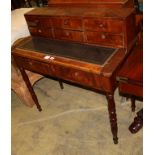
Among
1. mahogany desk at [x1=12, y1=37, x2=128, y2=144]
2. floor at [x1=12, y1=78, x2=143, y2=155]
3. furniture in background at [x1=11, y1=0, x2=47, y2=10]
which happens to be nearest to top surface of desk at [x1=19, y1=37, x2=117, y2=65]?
mahogany desk at [x1=12, y1=37, x2=128, y2=144]

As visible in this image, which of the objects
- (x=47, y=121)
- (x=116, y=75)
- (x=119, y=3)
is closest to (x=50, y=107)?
(x=47, y=121)

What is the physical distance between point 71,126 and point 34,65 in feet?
2.33

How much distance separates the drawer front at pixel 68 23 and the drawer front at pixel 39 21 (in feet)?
0.20

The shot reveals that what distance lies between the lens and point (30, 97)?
245 centimetres

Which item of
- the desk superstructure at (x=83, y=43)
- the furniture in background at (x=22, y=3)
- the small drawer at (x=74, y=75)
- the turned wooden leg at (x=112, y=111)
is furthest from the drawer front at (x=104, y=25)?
the furniture in background at (x=22, y=3)

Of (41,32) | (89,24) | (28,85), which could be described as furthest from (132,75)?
(28,85)

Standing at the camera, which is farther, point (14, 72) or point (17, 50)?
point (14, 72)

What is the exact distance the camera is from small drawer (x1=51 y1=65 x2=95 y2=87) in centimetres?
155

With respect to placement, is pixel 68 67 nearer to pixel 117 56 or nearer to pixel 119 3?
pixel 117 56

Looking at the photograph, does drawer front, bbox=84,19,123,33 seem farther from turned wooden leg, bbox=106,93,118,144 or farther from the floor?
the floor

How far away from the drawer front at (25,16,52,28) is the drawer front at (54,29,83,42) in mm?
84

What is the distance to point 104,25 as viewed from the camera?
158cm

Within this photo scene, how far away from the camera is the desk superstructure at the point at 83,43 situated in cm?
151

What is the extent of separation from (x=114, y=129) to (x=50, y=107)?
2.98 feet
